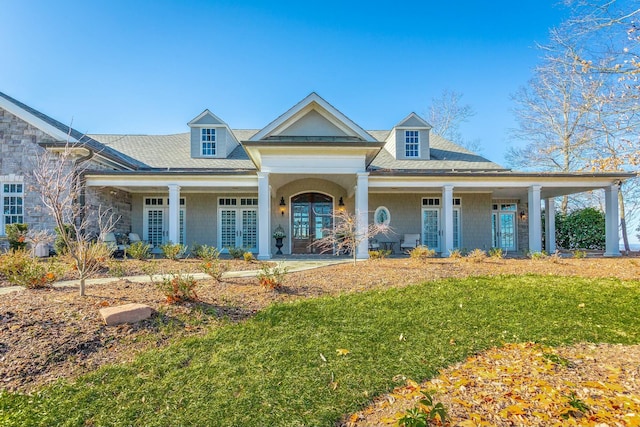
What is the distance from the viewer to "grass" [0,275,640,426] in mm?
2902

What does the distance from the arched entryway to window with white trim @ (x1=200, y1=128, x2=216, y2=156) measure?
170 inches

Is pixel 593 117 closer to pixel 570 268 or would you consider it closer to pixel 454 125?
pixel 570 268

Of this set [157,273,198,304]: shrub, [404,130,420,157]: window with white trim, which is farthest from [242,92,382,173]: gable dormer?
[157,273,198,304]: shrub

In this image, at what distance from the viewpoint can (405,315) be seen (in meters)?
4.95

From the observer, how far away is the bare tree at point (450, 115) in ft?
84.8

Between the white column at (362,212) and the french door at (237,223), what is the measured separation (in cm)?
538

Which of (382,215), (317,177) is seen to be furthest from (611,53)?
(382,215)

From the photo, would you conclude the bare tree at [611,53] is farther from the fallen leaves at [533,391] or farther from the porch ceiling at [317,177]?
the porch ceiling at [317,177]

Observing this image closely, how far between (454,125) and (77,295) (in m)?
26.5

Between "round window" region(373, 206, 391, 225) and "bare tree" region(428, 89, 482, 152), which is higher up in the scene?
"bare tree" region(428, 89, 482, 152)

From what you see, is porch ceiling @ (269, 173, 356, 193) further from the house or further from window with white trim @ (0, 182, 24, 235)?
window with white trim @ (0, 182, 24, 235)

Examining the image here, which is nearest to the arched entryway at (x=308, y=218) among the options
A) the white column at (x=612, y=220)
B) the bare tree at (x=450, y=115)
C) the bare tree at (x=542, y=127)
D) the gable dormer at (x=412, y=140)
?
the gable dormer at (x=412, y=140)

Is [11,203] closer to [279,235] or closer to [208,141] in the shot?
[208,141]

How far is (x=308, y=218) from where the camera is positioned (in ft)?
48.1
